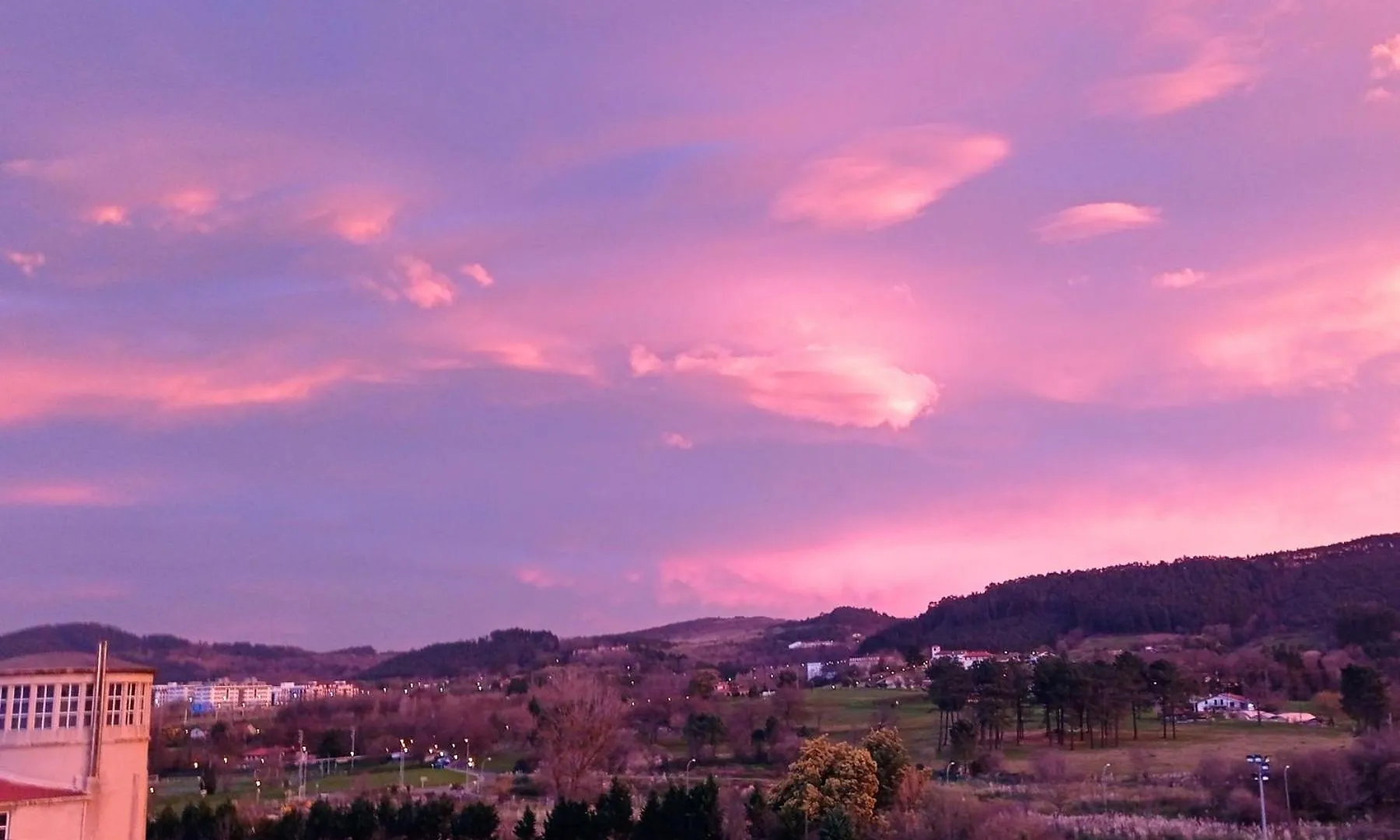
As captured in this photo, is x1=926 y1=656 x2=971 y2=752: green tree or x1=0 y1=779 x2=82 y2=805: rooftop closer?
x1=0 y1=779 x2=82 y2=805: rooftop

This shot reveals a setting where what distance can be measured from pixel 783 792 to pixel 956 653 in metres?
118

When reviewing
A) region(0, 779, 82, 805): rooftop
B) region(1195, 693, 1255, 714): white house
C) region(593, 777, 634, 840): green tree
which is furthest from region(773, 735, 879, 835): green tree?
region(1195, 693, 1255, 714): white house

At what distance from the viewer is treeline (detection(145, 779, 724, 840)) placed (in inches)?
1436

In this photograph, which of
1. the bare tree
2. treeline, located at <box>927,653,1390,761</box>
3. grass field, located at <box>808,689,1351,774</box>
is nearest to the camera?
grass field, located at <box>808,689,1351,774</box>

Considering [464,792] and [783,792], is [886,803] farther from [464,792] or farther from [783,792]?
[464,792]

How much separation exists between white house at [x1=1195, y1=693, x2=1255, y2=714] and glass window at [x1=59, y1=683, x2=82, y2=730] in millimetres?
67883

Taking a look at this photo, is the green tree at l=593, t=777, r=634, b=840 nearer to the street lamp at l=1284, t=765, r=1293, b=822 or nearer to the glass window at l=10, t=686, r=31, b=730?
the glass window at l=10, t=686, r=31, b=730

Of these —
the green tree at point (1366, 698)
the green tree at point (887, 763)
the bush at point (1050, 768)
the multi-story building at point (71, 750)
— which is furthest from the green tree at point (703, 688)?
the multi-story building at point (71, 750)

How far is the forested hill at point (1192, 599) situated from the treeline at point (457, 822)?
117 meters

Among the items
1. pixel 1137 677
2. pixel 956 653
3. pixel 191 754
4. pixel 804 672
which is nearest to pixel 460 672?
pixel 804 672

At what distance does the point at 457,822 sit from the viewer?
39.2m

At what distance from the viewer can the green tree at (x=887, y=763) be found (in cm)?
3772

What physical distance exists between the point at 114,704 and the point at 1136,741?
50874mm

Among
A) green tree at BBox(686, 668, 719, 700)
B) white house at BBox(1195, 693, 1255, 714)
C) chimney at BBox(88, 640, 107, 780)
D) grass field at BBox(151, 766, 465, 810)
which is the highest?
chimney at BBox(88, 640, 107, 780)
